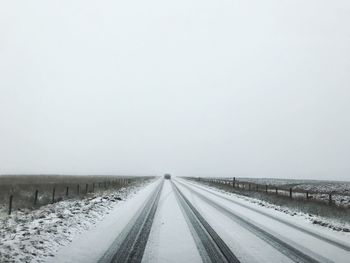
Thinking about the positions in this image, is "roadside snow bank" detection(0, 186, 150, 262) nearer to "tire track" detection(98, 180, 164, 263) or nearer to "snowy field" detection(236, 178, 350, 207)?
"tire track" detection(98, 180, 164, 263)

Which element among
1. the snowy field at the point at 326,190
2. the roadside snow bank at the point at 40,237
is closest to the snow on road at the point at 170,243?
the roadside snow bank at the point at 40,237

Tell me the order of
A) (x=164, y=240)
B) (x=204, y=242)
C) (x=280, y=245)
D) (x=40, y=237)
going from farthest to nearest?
(x=164, y=240), (x=204, y=242), (x=280, y=245), (x=40, y=237)

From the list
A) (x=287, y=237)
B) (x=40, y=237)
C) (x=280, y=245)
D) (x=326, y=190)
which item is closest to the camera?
(x=40, y=237)

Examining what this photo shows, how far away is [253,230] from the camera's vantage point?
46.6ft

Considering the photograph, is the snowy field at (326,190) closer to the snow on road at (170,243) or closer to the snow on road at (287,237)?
the snow on road at (287,237)

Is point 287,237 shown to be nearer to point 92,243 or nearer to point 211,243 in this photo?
point 211,243

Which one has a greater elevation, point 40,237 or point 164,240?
point 40,237

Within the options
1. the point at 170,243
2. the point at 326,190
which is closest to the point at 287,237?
the point at 170,243

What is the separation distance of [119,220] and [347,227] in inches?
354

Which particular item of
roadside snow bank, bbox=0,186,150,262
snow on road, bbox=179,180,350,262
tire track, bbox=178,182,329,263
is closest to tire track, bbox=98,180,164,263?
roadside snow bank, bbox=0,186,150,262

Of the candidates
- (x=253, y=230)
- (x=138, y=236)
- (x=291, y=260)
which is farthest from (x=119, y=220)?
(x=291, y=260)

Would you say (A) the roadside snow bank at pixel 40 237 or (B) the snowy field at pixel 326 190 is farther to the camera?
(B) the snowy field at pixel 326 190

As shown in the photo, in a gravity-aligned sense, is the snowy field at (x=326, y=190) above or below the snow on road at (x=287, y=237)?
above

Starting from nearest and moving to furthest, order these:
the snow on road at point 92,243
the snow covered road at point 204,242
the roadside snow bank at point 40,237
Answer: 1. the roadside snow bank at point 40,237
2. the snow on road at point 92,243
3. the snow covered road at point 204,242
